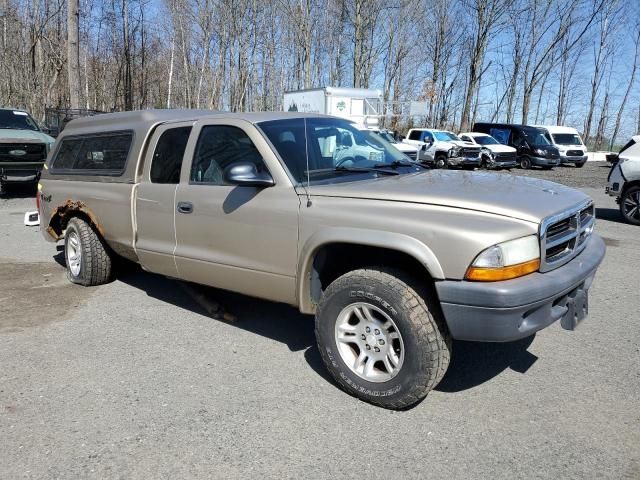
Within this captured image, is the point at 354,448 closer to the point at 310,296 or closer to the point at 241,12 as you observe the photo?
the point at 310,296

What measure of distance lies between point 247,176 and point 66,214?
10.4ft

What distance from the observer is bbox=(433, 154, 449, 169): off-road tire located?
74.7ft

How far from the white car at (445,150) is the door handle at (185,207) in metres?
19.4

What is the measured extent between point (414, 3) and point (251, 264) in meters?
43.0

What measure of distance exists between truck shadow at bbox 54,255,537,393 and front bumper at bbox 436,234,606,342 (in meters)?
0.78

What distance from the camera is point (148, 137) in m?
4.78

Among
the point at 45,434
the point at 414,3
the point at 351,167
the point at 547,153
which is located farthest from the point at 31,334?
the point at 414,3

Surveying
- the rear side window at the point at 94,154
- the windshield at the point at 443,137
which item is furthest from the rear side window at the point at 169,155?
the windshield at the point at 443,137

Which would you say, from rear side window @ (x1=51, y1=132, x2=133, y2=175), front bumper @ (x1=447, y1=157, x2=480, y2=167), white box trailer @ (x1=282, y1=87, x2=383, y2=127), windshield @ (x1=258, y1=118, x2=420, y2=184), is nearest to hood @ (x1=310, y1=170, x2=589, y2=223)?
windshield @ (x1=258, y1=118, x2=420, y2=184)

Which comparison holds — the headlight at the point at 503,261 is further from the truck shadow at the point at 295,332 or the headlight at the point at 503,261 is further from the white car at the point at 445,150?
the white car at the point at 445,150

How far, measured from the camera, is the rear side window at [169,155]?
4414mm

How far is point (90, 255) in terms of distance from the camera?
5.52m

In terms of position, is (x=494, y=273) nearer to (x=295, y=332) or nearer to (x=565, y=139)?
(x=295, y=332)

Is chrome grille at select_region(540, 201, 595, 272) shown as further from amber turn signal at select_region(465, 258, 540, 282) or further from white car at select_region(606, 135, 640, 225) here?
white car at select_region(606, 135, 640, 225)
